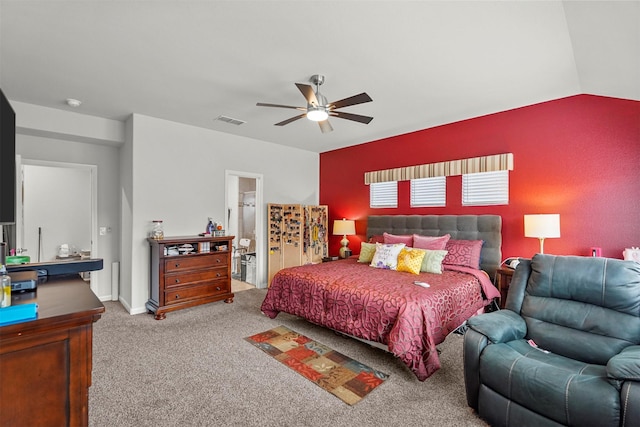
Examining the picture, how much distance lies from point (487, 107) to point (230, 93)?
3.25 meters

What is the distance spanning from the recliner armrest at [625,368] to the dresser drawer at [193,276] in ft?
14.3

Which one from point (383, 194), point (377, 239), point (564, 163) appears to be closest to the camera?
point (564, 163)

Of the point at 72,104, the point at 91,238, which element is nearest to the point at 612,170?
the point at 72,104

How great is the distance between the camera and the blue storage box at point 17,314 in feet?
3.68

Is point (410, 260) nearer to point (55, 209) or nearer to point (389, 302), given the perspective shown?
point (389, 302)

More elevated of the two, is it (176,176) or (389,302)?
(176,176)

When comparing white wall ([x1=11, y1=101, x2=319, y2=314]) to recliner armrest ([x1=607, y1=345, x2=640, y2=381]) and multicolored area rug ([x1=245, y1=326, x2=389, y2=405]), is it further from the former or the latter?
recliner armrest ([x1=607, y1=345, x2=640, y2=381])

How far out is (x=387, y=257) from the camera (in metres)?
4.13

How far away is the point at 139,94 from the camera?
3.62 metres

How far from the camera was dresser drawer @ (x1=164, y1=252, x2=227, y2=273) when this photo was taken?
4.23m

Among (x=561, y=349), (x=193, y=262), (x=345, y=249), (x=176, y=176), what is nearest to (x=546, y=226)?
(x=561, y=349)

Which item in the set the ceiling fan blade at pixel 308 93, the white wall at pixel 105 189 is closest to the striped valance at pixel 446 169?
the ceiling fan blade at pixel 308 93

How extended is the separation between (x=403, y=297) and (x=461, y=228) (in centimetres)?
217

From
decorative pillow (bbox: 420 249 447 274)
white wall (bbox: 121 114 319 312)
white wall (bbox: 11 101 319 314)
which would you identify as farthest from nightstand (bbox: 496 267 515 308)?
white wall (bbox: 11 101 319 314)
